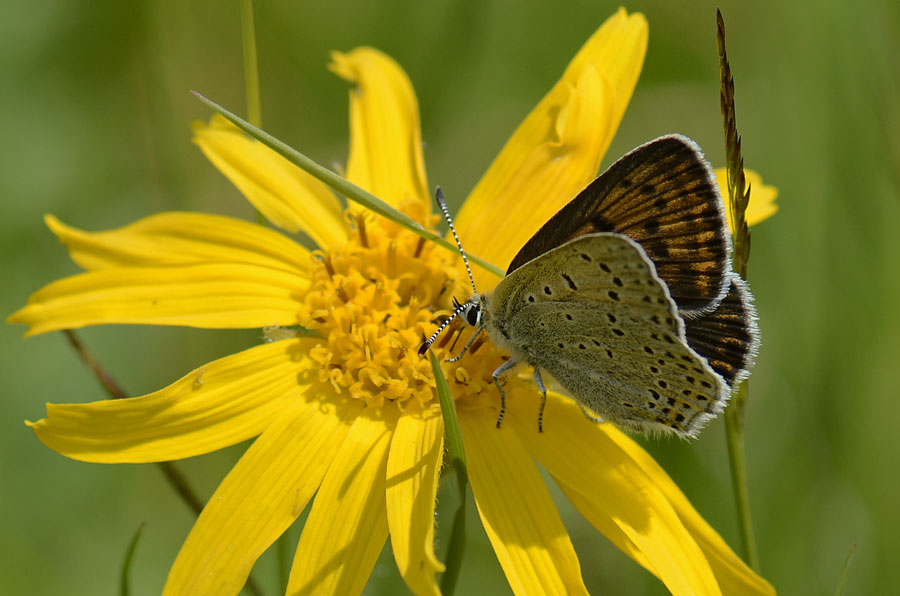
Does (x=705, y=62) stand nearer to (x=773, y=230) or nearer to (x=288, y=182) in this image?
(x=773, y=230)

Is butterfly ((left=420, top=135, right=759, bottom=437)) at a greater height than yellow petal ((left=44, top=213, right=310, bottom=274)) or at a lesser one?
lesser

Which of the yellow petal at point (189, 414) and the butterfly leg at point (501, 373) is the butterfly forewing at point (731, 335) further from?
the yellow petal at point (189, 414)

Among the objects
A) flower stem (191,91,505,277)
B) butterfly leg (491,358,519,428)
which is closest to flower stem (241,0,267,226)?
flower stem (191,91,505,277)

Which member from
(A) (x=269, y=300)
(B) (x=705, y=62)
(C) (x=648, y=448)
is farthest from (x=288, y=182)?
(B) (x=705, y=62)

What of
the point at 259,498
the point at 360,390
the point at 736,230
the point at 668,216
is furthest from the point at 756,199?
the point at 259,498

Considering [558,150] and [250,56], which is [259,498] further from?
[558,150]

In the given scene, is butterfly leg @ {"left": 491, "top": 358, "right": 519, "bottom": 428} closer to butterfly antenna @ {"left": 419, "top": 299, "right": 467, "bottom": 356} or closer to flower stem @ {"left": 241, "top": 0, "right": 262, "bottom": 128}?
butterfly antenna @ {"left": 419, "top": 299, "right": 467, "bottom": 356}

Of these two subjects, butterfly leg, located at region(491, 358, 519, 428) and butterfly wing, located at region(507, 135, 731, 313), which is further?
butterfly leg, located at region(491, 358, 519, 428)

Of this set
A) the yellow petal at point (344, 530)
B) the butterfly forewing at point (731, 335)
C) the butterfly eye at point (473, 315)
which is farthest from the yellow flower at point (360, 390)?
the butterfly forewing at point (731, 335)
